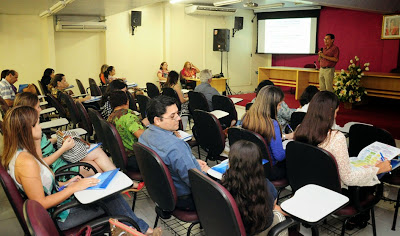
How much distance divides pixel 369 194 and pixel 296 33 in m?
8.92

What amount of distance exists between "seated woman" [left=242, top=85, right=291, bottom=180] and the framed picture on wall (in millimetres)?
5825

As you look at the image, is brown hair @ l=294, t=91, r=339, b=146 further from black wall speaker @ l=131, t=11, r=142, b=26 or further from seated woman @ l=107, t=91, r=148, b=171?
black wall speaker @ l=131, t=11, r=142, b=26

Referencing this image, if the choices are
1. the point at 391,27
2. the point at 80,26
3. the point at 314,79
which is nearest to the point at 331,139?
the point at 391,27

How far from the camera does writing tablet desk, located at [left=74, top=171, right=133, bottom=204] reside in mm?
1799

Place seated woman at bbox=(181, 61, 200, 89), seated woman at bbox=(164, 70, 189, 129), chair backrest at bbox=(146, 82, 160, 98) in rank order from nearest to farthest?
seated woman at bbox=(164, 70, 189, 129)
chair backrest at bbox=(146, 82, 160, 98)
seated woman at bbox=(181, 61, 200, 89)

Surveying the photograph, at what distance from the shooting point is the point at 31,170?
1854 millimetres

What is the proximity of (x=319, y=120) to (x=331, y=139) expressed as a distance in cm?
15

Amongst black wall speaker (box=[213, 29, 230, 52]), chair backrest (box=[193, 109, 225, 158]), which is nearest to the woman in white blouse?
chair backrest (box=[193, 109, 225, 158])

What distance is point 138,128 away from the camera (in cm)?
307

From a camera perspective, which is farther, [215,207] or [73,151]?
[73,151]

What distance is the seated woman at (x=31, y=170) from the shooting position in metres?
1.86

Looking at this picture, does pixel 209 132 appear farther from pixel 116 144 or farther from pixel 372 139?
pixel 372 139

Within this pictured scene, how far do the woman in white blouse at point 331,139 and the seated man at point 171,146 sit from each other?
78cm

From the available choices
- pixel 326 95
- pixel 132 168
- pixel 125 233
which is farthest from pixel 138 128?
pixel 125 233
